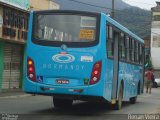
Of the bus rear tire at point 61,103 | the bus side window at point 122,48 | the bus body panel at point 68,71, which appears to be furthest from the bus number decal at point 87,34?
the bus rear tire at point 61,103

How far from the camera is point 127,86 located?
20.0 m

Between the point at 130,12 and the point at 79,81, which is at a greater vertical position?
the point at 130,12

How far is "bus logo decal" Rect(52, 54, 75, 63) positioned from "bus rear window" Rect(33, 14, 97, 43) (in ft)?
1.58

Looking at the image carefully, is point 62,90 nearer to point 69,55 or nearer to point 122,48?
point 69,55

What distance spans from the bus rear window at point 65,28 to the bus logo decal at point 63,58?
48 centimetres

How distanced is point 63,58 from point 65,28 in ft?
3.06

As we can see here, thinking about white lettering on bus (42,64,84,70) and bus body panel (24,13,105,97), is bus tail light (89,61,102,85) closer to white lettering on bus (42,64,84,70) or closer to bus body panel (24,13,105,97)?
bus body panel (24,13,105,97)

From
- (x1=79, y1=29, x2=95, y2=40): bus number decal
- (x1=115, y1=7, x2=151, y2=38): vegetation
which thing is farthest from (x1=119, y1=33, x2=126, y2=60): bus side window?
(x1=115, y1=7, x2=151, y2=38): vegetation

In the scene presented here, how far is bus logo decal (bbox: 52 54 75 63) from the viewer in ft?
49.0

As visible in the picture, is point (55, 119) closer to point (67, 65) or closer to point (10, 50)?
point (67, 65)

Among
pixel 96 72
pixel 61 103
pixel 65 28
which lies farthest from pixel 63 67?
pixel 61 103

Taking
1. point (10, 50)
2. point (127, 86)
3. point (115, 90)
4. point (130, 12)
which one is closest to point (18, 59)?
point (10, 50)

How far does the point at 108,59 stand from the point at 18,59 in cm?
1491

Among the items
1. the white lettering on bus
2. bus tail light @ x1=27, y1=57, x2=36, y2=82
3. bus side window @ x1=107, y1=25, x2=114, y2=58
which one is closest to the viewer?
the white lettering on bus
